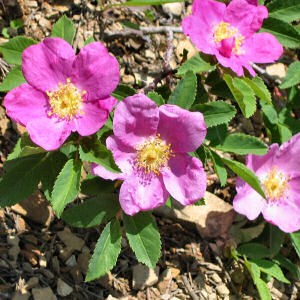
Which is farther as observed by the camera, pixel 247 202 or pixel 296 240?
pixel 296 240

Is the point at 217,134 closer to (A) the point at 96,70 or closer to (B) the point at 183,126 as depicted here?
(B) the point at 183,126

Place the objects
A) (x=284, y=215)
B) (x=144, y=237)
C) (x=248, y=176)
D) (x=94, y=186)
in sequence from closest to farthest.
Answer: (x=248, y=176) → (x=144, y=237) → (x=94, y=186) → (x=284, y=215)

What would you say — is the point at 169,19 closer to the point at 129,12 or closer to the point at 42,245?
the point at 129,12

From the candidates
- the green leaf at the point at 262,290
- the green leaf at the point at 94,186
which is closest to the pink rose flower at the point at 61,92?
the green leaf at the point at 94,186

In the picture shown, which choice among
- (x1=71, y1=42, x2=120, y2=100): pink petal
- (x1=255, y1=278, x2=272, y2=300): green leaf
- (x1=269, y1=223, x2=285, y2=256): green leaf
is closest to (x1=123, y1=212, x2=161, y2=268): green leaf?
(x1=71, y1=42, x2=120, y2=100): pink petal

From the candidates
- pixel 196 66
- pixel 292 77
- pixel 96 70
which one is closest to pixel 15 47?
Result: pixel 96 70

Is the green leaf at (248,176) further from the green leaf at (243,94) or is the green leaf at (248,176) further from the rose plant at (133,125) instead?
the green leaf at (243,94)

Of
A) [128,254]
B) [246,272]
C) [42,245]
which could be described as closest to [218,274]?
[246,272]
